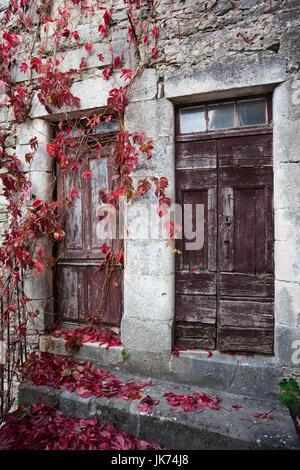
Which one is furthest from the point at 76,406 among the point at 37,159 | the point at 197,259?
the point at 37,159

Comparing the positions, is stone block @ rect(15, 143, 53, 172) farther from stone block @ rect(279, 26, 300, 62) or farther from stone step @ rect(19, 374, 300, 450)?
stone block @ rect(279, 26, 300, 62)

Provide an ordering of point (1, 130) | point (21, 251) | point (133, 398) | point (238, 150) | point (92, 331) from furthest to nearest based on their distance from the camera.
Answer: point (1, 130), point (92, 331), point (21, 251), point (238, 150), point (133, 398)

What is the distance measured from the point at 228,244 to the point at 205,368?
3.73ft

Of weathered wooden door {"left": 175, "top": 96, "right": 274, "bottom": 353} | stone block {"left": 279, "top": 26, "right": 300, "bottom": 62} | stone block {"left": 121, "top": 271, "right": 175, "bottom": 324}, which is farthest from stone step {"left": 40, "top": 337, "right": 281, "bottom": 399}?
stone block {"left": 279, "top": 26, "right": 300, "bottom": 62}

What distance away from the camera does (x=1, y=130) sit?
303cm

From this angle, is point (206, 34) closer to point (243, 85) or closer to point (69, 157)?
point (243, 85)

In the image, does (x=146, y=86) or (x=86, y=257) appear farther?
(x=86, y=257)

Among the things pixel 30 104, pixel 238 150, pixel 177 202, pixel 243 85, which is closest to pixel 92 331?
pixel 177 202

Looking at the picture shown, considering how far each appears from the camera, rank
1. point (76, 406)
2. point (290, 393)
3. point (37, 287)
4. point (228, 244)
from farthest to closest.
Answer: point (37, 287) < point (228, 244) < point (76, 406) < point (290, 393)

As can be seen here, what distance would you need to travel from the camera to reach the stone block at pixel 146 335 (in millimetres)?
2432

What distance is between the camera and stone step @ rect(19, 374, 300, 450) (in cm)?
181

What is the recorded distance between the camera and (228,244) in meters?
2.41

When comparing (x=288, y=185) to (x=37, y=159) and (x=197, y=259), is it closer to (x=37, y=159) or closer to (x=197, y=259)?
(x=197, y=259)

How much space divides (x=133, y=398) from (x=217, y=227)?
1.66 m
